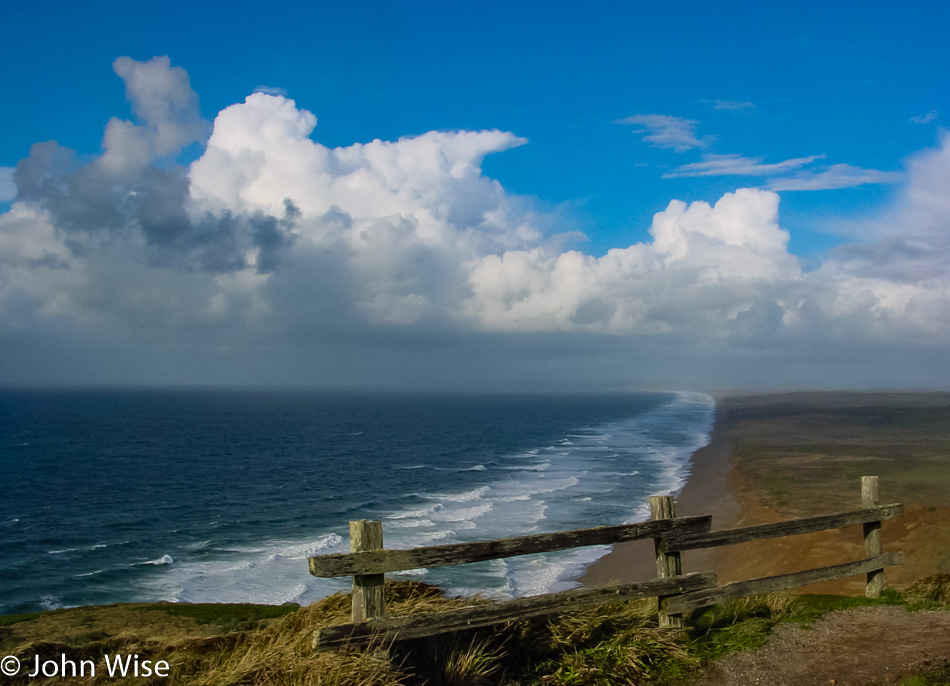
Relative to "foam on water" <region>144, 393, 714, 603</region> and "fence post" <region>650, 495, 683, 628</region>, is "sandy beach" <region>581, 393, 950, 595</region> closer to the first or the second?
"foam on water" <region>144, 393, 714, 603</region>

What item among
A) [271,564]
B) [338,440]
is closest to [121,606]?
[271,564]

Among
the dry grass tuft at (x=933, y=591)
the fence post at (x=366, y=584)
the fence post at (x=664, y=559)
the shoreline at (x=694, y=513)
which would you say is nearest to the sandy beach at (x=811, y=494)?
the shoreline at (x=694, y=513)

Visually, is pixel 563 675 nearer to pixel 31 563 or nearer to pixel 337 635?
pixel 337 635

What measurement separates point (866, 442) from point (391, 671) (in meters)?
60.3

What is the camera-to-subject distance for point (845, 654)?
759 cm

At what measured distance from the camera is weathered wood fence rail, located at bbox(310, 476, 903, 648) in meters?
6.28

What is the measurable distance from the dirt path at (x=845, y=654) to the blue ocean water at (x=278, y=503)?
47.7 feet

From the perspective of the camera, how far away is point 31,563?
1152 inches

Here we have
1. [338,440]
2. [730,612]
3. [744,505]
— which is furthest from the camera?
[338,440]

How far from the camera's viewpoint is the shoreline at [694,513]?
78.8 ft

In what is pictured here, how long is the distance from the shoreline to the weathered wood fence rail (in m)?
9.95

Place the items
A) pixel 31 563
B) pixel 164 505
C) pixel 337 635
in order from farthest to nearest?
pixel 164 505
pixel 31 563
pixel 337 635

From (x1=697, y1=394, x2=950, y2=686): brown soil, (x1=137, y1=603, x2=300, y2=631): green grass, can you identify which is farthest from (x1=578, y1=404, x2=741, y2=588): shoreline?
(x1=137, y1=603, x2=300, y2=631): green grass

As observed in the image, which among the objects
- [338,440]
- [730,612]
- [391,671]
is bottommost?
[338,440]
